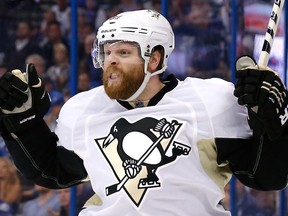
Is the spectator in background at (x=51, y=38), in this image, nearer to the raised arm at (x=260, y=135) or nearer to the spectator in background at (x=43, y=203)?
the spectator in background at (x=43, y=203)

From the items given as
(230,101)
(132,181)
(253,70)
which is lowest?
(132,181)

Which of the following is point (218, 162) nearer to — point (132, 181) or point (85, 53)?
point (132, 181)

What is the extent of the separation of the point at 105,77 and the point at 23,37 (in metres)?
1.89

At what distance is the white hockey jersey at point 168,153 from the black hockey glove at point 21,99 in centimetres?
19

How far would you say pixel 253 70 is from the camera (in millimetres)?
2434

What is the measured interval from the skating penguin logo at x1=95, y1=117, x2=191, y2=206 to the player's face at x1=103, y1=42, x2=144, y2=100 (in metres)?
0.10

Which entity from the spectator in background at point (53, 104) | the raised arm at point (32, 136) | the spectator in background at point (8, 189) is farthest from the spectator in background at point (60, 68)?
the raised arm at point (32, 136)

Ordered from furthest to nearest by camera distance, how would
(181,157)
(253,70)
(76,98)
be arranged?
(76,98)
(181,157)
(253,70)

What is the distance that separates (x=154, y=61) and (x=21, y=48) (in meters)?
1.84

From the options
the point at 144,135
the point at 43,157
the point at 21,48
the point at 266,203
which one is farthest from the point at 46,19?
the point at 144,135

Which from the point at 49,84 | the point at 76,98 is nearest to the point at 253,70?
the point at 76,98

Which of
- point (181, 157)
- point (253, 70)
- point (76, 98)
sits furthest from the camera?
point (76, 98)

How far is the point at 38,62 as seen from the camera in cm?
452

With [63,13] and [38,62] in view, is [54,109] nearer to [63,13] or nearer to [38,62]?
[38,62]
